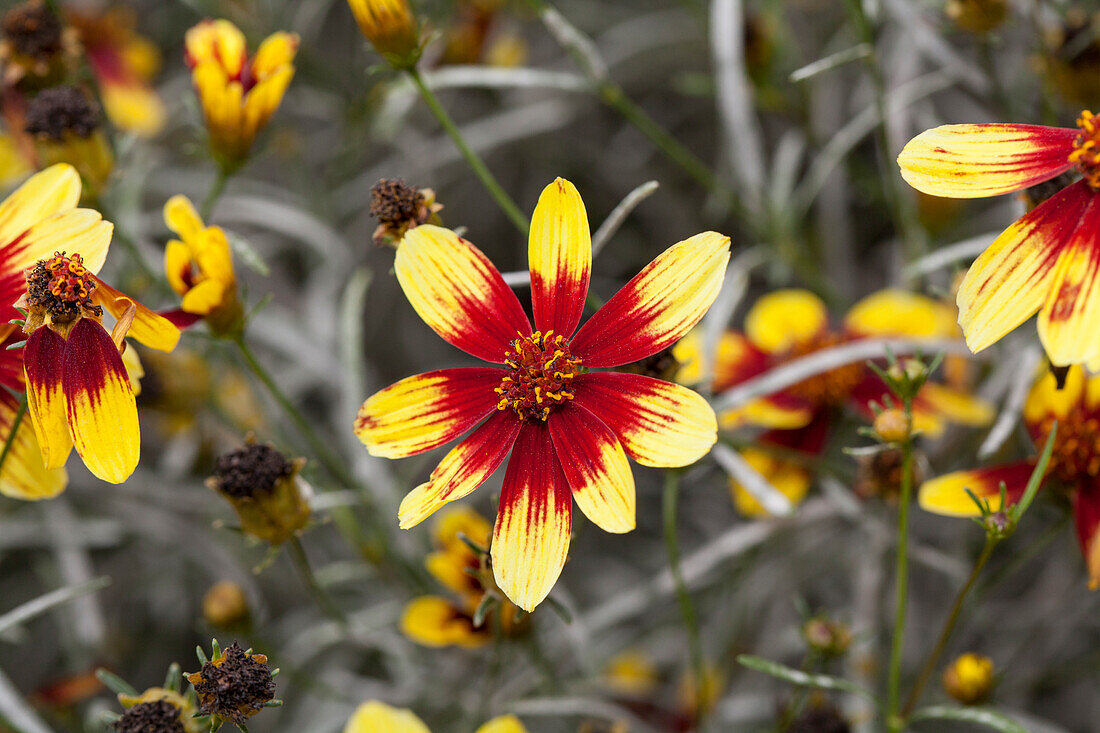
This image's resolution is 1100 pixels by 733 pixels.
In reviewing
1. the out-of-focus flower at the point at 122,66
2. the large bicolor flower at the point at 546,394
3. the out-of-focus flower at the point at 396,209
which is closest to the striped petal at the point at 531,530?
the large bicolor flower at the point at 546,394

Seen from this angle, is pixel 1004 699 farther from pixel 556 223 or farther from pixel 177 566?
pixel 177 566

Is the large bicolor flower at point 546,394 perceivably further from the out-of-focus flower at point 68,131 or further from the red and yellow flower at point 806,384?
the out-of-focus flower at point 68,131

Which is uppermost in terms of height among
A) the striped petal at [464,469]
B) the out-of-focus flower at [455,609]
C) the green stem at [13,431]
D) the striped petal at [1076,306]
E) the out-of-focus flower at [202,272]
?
the out-of-focus flower at [202,272]

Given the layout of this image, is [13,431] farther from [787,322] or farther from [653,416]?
[787,322]

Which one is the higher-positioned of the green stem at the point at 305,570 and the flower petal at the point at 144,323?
the flower petal at the point at 144,323

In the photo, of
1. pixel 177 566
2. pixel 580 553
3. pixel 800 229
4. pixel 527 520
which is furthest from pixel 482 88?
pixel 527 520

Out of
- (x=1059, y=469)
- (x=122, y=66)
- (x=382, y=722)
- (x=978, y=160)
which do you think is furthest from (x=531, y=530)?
(x=122, y=66)

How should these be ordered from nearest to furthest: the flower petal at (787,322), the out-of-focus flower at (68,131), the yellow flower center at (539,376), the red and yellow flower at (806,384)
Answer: the yellow flower center at (539,376) → the out-of-focus flower at (68,131) → the red and yellow flower at (806,384) → the flower petal at (787,322)
